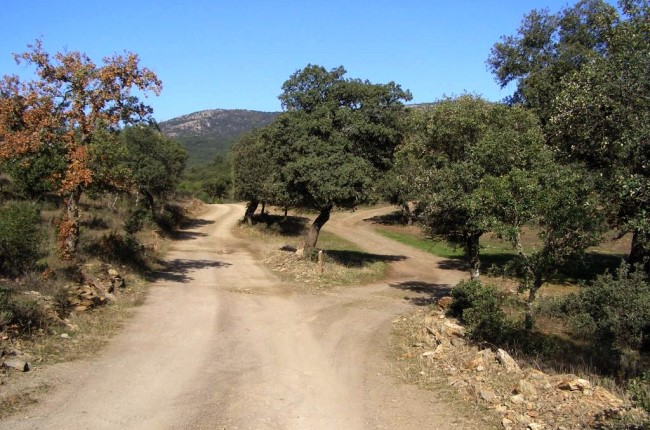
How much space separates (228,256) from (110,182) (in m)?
13.2

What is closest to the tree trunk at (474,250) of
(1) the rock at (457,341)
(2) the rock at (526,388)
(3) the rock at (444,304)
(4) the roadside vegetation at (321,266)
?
(3) the rock at (444,304)

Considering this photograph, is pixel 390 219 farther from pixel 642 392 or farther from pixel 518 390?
pixel 642 392

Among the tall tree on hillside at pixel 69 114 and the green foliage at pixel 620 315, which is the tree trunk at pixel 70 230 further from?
the green foliage at pixel 620 315

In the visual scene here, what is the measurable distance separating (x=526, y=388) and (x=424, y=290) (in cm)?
1515

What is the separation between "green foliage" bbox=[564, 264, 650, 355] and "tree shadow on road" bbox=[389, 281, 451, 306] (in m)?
9.19

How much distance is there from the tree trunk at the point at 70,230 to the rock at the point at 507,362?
14.3 metres

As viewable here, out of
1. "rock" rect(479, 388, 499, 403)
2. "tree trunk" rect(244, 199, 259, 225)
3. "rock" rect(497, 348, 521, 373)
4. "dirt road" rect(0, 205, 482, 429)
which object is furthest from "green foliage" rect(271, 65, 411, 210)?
"tree trunk" rect(244, 199, 259, 225)

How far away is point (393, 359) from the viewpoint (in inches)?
513

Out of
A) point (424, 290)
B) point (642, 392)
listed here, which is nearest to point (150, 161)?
point (424, 290)

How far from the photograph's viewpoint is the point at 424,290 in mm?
24281

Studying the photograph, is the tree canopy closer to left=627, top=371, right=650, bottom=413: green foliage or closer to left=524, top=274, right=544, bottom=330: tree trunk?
left=524, top=274, right=544, bottom=330: tree trunk

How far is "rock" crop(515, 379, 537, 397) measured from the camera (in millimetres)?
9061

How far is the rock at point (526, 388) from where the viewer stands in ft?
29.7

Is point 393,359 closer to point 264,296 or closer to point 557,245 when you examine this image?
point 557,245
